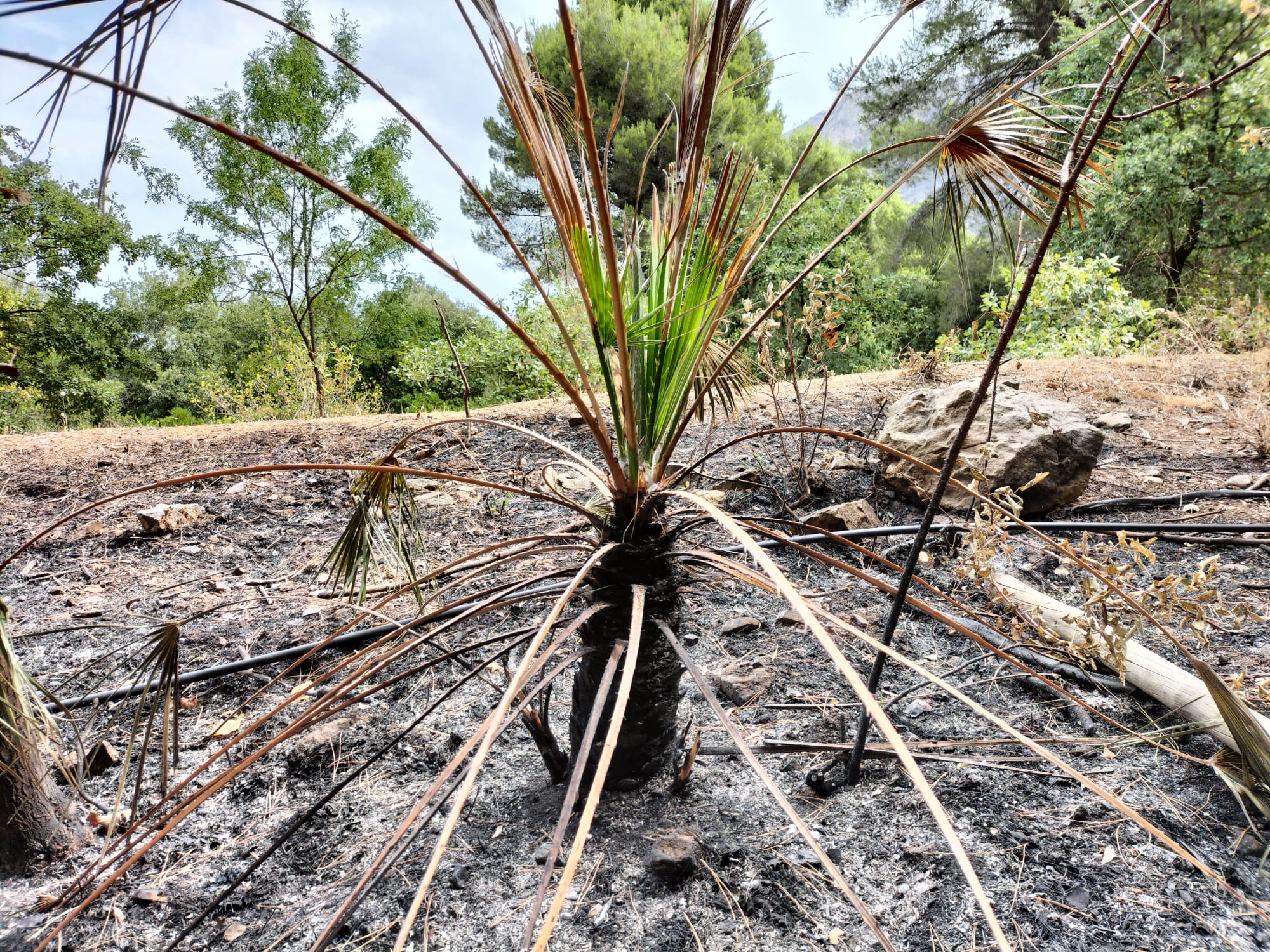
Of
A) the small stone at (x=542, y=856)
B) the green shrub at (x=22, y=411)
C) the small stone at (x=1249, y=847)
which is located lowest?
the small stone at (x=1249, y=847)

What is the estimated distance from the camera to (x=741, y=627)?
79.1 inches

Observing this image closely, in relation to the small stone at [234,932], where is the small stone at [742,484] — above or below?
above

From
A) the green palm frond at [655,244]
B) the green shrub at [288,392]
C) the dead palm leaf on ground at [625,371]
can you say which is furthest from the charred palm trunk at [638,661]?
the green shrub at [288,392]

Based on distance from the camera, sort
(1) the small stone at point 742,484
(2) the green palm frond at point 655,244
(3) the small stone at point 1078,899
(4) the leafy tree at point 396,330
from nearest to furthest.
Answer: (2) the green palm frond at point 655,244 → (3) the small stone at point 1078,899 → (1) the small stone at point 742,484 → (4) the leafy tree at point 396,330

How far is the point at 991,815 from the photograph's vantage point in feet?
4.16

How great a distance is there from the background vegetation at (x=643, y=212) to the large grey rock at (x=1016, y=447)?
7.03ft

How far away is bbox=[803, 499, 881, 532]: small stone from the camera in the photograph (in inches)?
97.1

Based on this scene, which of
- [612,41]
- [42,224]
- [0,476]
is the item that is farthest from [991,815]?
[42,224]

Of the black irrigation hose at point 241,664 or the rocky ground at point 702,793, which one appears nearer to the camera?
the rocky ground at point 702,793

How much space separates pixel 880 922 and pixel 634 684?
0.56 metres

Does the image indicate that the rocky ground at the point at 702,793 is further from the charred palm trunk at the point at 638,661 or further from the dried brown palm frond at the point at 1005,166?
the dried brown palm frond at the point at 1005,166

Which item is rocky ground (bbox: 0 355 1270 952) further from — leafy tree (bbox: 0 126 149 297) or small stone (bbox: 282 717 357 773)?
leafy tree (bbox: 0 126 149 297)

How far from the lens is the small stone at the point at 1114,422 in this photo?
352cm

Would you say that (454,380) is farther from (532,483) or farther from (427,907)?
(427,907)
